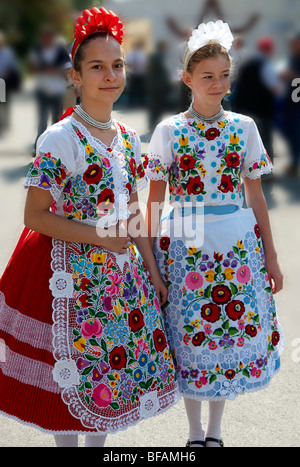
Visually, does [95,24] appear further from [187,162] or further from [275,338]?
[275,338]

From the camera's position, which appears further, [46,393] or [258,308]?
[258,308]

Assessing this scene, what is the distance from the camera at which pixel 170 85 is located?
9.38 metres

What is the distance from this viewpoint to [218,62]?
81.1 inches

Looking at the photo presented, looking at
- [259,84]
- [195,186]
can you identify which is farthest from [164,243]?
[259,84]

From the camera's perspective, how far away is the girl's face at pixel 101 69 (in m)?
1.85

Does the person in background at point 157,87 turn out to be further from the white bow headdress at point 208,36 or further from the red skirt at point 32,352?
the red skirt at point 32,352


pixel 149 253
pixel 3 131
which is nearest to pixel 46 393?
pixel 149 253

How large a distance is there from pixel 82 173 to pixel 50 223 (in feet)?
→ 0.59

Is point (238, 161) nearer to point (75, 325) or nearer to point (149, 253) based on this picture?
point (149, 253)

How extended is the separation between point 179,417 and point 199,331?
66cm

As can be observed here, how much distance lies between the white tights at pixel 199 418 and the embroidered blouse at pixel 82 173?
0.77 metres

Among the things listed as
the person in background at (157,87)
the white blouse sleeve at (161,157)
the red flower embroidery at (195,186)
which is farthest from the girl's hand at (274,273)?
the person in background at (157,87)

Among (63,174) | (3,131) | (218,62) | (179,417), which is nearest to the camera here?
(63,174)

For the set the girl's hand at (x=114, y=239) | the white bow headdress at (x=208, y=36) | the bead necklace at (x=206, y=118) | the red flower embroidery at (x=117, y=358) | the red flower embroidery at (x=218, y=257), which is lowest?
the red flower embroidery at (x=117, y=358)
